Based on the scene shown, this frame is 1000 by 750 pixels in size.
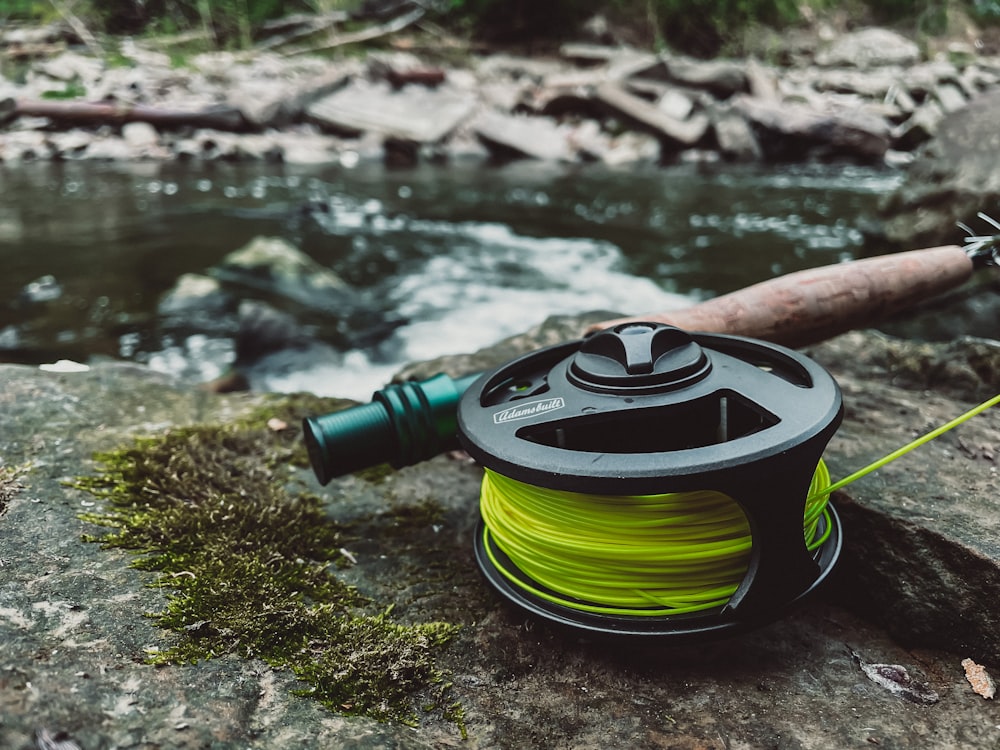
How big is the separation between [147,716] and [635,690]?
2.36 feet

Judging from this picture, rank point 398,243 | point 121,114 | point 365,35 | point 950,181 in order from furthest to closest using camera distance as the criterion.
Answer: point 365,35 → point 121,114 → point 398,243 → point 950,181

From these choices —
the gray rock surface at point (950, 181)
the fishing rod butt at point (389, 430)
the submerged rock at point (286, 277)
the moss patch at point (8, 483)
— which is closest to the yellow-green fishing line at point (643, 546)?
the fishing rod butt at point (389, 430)

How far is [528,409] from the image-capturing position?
1.36 m

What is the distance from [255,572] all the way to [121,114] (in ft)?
35.1

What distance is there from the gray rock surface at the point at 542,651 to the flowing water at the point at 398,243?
233 cm

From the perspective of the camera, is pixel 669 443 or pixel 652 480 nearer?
pixel 652 480

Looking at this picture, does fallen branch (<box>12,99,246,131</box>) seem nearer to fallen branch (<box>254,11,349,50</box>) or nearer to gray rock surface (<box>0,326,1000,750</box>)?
fallen branch (<box>254,11,349,50</box>)

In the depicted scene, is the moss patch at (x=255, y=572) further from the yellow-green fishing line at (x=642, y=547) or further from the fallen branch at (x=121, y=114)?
the fallen branch at (x=121, y=114)

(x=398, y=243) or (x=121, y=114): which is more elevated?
(x=121, y=114)

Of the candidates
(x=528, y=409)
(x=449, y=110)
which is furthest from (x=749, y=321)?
(x=449, y=110)

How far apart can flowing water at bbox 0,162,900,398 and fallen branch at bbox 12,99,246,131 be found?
148 centimetres

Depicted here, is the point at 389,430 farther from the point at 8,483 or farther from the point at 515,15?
the point at 515,15

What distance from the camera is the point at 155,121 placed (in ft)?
33.9

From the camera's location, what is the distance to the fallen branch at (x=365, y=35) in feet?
48.5
